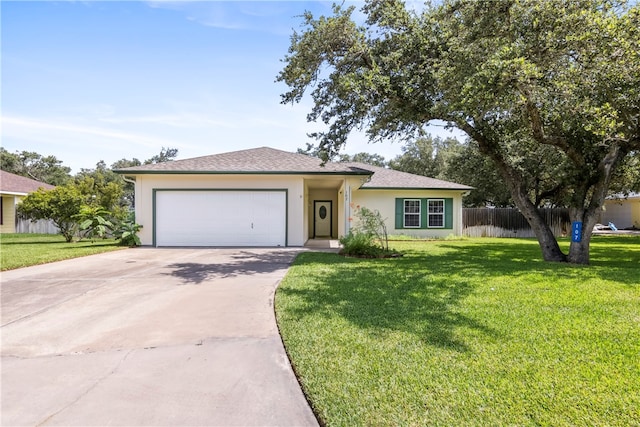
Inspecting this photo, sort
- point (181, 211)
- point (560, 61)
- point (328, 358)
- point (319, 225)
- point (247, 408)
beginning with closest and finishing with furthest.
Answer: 1. point (247, 408)
2. point (328, 358)
3. point (560, 61)
4. point (181, 211)
5. point (319, 225)

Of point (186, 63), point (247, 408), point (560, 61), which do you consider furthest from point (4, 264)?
point (560, 61)

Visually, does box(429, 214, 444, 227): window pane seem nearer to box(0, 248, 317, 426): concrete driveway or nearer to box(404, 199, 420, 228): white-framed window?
box(404, 199, 420, 228): white-framed window

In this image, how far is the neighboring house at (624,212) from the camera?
28891 millimetres

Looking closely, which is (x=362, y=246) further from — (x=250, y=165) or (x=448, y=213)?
(x=448, y=213)

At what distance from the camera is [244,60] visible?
9734 millimetres

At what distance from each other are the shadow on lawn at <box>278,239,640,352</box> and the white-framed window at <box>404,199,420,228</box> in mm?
9058

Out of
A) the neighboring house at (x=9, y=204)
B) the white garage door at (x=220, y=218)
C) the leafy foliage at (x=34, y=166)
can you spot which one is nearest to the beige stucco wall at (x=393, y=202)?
the white garage door at (x=220, y=218)

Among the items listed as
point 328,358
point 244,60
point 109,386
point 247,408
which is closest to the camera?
point 247,408

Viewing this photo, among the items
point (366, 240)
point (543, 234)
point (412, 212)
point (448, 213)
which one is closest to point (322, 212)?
point (412, 212)

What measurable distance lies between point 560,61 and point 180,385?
30.6 feet

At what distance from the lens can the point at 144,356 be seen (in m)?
3.20

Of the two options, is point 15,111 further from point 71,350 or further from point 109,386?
point 109,386

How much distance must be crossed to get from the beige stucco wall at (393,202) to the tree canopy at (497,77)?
7248 mm

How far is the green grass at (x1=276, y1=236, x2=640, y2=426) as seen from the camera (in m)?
2.29
